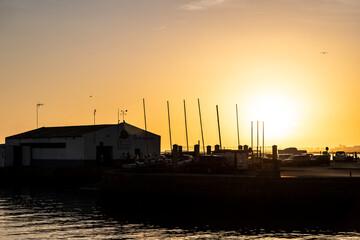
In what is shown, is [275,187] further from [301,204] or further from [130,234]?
[130,234]

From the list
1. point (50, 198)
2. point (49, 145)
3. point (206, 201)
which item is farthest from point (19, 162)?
point (206, 201)

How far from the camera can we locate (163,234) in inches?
1473

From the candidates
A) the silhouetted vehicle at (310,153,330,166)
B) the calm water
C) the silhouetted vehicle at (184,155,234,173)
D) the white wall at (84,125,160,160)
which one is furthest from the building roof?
the calm water

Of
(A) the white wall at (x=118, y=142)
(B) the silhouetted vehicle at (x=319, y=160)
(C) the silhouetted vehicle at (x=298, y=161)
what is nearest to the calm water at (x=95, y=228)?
(A) the white wall at (x=118, y=142)

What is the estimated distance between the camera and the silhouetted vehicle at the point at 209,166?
61.4m

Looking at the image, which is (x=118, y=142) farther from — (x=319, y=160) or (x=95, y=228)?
(x=95, y=228)

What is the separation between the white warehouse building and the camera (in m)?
84.2

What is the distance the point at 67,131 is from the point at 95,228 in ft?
172

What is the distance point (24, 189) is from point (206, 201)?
3302 centimetres

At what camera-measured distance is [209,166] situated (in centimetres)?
6153

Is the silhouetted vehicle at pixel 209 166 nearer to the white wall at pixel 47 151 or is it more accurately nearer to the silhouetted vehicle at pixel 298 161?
the white wall at pixel 47 151

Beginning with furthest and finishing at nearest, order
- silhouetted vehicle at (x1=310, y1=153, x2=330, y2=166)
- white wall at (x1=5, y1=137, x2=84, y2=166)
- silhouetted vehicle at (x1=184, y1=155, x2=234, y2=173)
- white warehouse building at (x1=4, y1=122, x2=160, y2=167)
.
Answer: silhouetted vehicle at (x1=310, y1=153, x2=330, y2=166) < white warehouse building at (x1=4, y1=122, x2=160, y2=167) < white wall at (x1=5, y1=137, x2=84, y2=166) < silhouetted vehicle at (x1=184, y1=155, x2=234, y2=173)

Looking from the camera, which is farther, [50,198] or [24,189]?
[24,189]

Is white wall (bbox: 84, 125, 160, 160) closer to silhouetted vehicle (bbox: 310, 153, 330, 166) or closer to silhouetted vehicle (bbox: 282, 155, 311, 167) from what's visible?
silhouetted vehicle (bbox: 282, 155, 311, 167)
